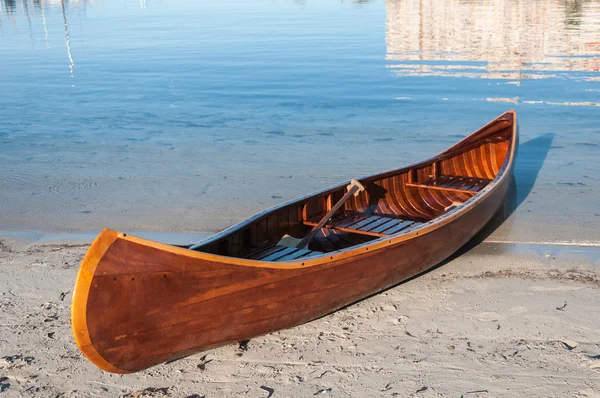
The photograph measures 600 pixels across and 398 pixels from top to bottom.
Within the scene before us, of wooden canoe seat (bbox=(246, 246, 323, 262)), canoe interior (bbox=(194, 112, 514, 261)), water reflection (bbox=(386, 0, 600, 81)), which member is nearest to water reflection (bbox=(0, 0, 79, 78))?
water reflection (bbox=(386, 0, 600, 81))

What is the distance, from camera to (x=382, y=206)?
840 centimetres

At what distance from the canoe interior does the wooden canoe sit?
0.05 ft

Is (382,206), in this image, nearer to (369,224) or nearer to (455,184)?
(369,224)

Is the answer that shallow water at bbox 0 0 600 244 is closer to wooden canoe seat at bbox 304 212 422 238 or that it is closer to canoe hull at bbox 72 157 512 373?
wooden canoe seat at bbox 304 212 422 238

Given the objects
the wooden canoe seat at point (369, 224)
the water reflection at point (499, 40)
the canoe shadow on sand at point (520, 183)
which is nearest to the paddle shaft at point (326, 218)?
the wooden canoe seat at point (369, 224)

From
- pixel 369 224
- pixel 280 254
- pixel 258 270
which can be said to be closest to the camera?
pixel 258 270

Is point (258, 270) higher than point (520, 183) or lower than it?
higher

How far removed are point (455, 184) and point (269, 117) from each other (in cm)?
724

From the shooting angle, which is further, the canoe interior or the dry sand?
the canoe interior

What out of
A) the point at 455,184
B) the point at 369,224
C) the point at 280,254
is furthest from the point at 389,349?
the point at 455,184

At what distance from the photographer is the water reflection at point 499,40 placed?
70.0ft

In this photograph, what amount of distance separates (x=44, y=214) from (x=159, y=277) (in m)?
5.30

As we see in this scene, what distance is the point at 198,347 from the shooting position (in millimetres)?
5336

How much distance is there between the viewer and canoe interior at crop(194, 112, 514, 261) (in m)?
6.69
